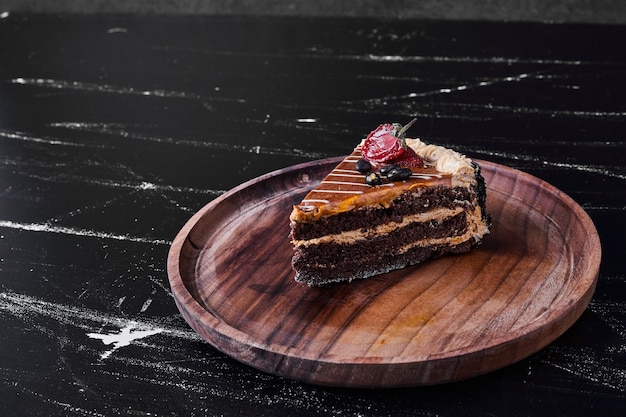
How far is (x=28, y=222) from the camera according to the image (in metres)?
3.76

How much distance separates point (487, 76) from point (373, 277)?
6.87 feet

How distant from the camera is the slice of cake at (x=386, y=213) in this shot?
313 cm

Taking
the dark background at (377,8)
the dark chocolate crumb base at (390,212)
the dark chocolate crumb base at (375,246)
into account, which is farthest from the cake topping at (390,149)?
the dark background at (377,8)

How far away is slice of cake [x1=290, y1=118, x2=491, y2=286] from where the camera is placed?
313cm

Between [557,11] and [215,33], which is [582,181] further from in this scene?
[215,33]

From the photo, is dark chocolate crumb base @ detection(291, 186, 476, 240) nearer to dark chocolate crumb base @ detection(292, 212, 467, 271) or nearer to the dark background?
dark chocolate crumb base @ detection(292, 212, 467, 271)

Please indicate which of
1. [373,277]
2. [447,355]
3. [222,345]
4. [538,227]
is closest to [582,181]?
[538,227]

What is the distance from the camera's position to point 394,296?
297 centimetres

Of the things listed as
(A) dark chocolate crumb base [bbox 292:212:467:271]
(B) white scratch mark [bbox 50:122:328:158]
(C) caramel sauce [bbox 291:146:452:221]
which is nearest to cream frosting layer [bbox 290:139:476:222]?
(C) caramel sauce [bbox 291:146:452:221]

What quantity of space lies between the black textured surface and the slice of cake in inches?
21.1

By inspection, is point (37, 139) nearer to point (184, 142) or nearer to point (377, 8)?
point (184, 142)

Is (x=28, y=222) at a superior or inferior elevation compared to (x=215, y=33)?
inferior

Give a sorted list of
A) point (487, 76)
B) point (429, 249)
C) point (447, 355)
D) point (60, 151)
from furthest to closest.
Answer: point (487, 76) → point (60, 151) → point (429, 249) → point (447, 355)

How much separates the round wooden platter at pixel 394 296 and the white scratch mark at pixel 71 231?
299 mm
